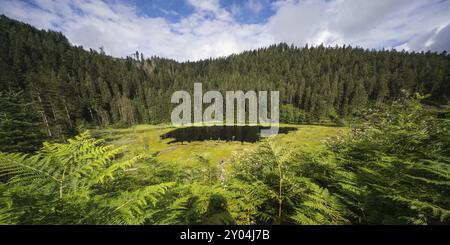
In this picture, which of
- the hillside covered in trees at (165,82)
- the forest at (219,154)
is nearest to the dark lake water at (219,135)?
the forest at (219,154)

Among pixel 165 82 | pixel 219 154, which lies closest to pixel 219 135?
pixel 219 154

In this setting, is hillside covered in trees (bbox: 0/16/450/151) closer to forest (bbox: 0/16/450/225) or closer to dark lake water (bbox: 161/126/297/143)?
forest (bbox: 0/16/450/225)

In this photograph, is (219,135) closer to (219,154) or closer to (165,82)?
(219,154)

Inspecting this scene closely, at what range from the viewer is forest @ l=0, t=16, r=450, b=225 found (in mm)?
2338

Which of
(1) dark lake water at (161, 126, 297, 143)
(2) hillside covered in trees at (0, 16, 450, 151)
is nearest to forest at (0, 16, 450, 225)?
(2) hillside covered in trees at (0, 16, 450, 151)

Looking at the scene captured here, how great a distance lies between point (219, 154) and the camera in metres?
41.6

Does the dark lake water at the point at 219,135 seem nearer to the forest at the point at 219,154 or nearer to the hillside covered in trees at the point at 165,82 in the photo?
the forest at the point at 219,154

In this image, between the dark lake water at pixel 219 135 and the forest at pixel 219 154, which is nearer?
the forest at pixel 219 154

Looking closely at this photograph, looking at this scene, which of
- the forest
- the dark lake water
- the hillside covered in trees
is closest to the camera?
the forest

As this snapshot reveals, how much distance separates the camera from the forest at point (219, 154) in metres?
2.34

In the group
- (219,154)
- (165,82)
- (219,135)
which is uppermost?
(165,82)

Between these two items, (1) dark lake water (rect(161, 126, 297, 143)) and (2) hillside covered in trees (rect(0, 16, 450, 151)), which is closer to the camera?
(1) dark lake water (rect(161, 126, 297, 143))
